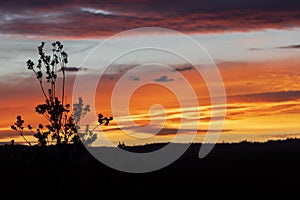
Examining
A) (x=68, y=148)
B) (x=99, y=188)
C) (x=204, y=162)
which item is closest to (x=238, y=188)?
(x=99, y=188)

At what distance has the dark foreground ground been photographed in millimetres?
45156

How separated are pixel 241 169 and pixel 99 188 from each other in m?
27.3

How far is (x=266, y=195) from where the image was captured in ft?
175

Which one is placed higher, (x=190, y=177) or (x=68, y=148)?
(x=190, y=177)

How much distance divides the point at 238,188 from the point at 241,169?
20367 mm

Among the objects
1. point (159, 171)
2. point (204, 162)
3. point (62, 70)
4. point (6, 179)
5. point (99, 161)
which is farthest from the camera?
point (204, 162)

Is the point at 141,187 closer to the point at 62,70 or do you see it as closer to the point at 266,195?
the point at 266,195

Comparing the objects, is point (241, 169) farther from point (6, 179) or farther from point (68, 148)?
point (68, 148)

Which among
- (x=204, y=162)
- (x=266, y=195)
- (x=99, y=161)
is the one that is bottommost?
(x=266, y=195)

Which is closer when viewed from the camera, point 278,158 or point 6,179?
point 6,179

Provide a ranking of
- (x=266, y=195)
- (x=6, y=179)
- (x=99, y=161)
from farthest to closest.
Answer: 1. (x=6, y=179)
2. (x=99, y=161)
3. (x=266, y=195)

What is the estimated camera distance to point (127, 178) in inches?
2662

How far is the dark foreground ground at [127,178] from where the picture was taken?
4516 centimetres

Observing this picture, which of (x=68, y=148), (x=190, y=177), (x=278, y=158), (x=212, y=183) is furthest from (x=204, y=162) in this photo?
(x=68, y=148)
